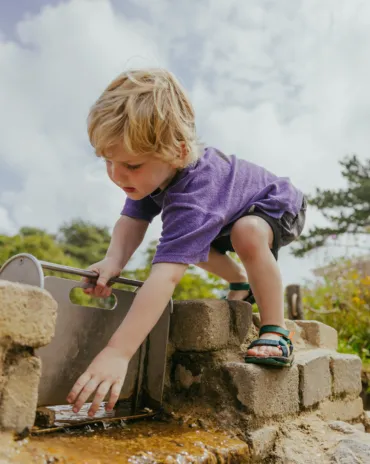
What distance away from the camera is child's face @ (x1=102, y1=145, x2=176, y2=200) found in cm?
189

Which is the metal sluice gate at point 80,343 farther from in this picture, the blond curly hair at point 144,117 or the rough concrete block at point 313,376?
the rough concrete block at point 313,376

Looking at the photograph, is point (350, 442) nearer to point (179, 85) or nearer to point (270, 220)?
point (270, 220)

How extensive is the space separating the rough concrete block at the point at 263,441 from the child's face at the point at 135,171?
0.98 metres

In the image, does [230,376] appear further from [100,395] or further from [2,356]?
[2,356]

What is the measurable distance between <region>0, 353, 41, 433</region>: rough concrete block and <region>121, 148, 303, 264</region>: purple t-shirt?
635mm

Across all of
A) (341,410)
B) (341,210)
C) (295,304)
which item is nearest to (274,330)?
(341,410)

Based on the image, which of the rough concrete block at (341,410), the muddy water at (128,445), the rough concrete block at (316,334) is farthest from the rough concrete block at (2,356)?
the rough concrete block at (316,334)

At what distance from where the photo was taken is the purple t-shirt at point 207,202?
191cm

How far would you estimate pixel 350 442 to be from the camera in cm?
199

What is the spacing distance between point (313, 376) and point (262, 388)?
491 millimetres

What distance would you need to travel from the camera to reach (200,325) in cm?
207

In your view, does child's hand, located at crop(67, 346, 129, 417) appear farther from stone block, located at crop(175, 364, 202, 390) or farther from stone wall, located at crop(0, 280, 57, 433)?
stone block, located at crop(175, 364, 202, 390)

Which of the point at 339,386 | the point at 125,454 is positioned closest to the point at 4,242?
the point at 339,386

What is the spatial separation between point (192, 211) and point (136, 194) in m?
0.24
